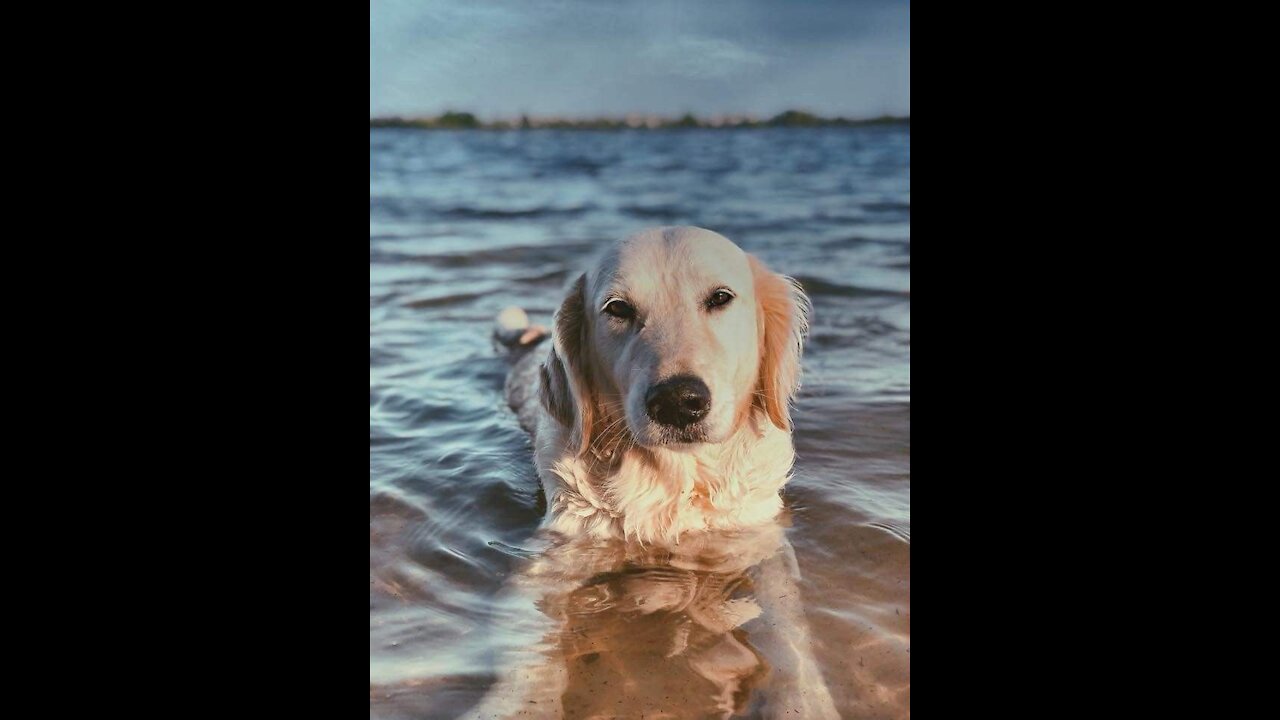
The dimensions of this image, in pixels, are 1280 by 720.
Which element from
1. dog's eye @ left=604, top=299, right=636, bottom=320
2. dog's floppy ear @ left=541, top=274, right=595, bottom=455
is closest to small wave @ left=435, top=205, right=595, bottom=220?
dog's floppy ear @ left=541, top=274, right=595, bottom=455

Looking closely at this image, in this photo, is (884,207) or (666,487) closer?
(666,487)

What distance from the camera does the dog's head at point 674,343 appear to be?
9.24ft

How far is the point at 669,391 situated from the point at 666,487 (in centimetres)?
64

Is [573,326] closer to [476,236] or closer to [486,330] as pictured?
[486,330]

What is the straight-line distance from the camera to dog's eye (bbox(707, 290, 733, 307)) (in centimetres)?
298

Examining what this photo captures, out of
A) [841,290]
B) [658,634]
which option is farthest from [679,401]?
[841,290]

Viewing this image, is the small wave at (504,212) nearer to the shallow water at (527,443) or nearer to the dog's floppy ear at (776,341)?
the shallow water at (527,443)

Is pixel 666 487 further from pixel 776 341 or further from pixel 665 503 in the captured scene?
pixel 776 341

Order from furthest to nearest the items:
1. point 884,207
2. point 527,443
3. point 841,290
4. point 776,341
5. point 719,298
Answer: point 884,207 < point 841,290 < point 527,443 < point 776,341 < point 719,298

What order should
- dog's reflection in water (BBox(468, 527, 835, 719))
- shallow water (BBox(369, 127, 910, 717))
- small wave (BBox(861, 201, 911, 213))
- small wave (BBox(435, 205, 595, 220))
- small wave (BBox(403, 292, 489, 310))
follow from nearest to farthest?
dog's reflection in water (BBox(468, 527, 835, 719))
shallow water (BBox(369, 127, 910, 717))
small wave (BBox(403, 292, 489, 310))
small wave (BBox(861, 201, 911, 213))
small wave (BBox(435, 205, 595, 220))

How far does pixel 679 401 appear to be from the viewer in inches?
109

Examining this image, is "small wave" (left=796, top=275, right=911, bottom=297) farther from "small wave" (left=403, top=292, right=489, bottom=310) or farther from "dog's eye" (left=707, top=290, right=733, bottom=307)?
"dog's eye" (left=707, top=290, right=733, bottom=307)

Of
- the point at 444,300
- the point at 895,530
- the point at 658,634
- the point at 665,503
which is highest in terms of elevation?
the point at 444,300

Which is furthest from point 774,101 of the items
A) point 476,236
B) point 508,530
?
point 476,236
